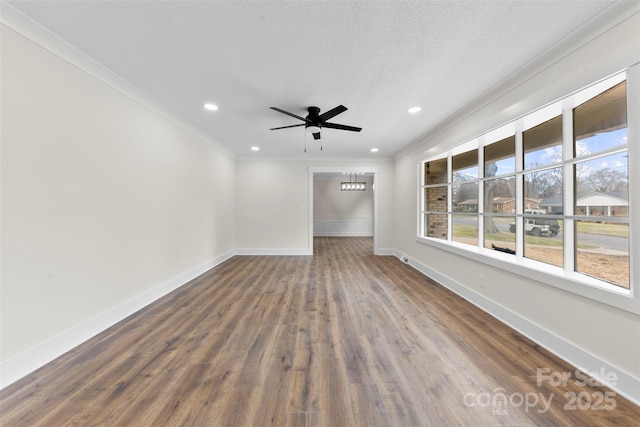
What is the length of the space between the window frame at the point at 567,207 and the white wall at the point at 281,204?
→ 2560 millimetres

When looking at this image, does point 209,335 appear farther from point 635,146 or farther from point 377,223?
point 377,223

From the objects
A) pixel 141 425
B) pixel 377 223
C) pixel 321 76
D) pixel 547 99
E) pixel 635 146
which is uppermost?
pixel 321 76

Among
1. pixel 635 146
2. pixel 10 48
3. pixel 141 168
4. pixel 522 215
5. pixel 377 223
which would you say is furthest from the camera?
pixel 377 223

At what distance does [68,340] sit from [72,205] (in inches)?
44.6

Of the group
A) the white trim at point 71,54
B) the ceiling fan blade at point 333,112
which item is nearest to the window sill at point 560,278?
the ceiling fan blade at point 333,112

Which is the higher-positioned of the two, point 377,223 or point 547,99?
point 547,99

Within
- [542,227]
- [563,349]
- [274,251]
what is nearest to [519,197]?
[542,227]

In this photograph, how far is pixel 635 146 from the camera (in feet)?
4.53

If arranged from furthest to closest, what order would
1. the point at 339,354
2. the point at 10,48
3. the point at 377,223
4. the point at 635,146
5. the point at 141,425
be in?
the point at 377,223
the point at 339,354
the point at 10,48
the point at 635,146
the point at 141,425

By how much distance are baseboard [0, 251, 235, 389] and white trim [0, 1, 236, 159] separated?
7.46ft

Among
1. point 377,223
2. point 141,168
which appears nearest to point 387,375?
point 141,168

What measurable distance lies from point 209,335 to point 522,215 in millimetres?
3407

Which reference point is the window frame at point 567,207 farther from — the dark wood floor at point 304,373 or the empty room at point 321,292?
the dark wood floor at point 304,373

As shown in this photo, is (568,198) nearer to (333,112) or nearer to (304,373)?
(333,112)
